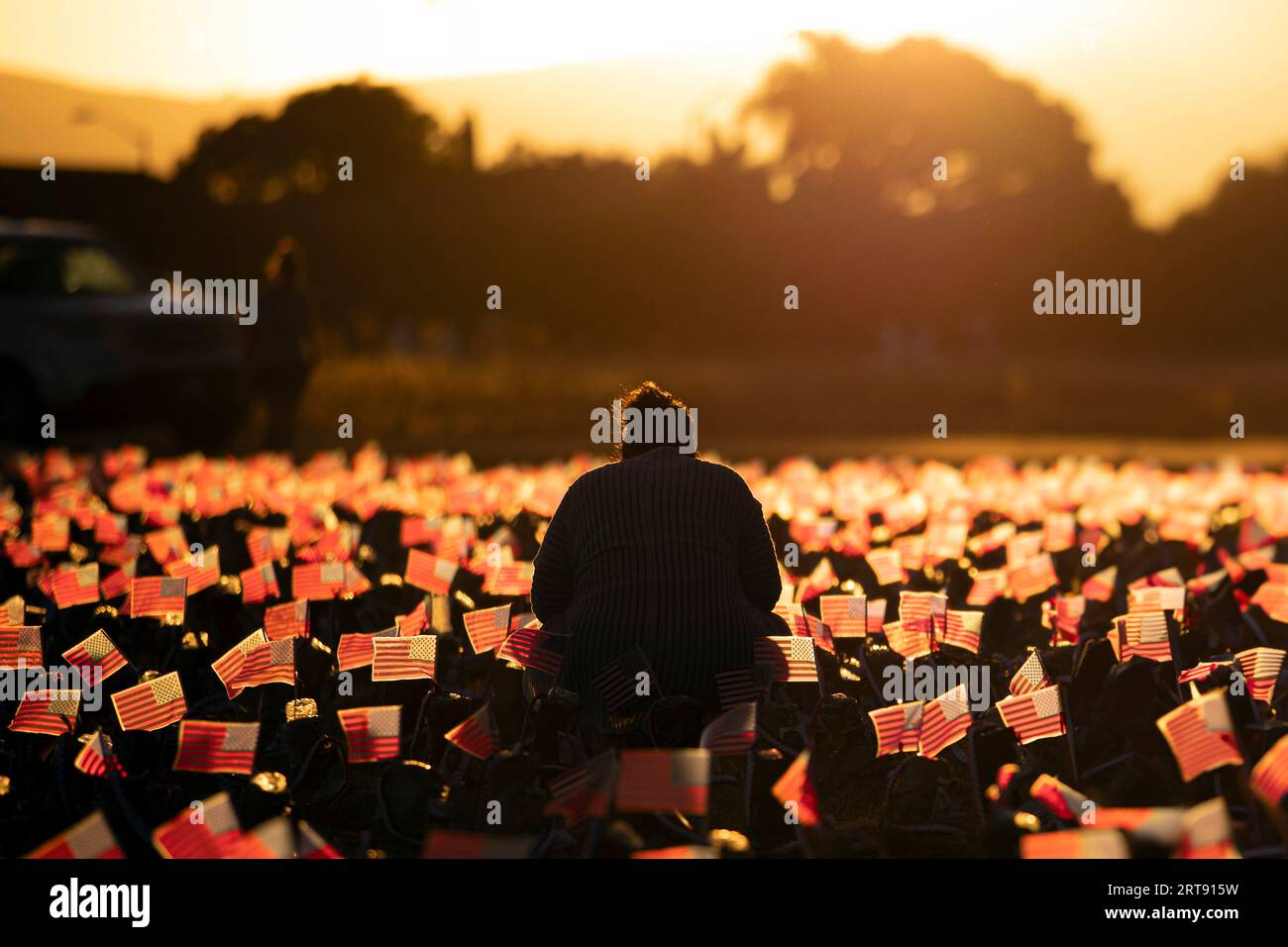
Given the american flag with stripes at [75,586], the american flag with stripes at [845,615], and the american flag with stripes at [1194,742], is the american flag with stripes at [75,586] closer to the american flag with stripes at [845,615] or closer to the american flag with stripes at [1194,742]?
the american flag with stripes at [845,615]

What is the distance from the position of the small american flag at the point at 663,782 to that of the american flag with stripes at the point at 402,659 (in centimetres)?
175

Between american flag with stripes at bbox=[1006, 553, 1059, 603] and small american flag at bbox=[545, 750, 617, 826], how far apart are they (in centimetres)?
333

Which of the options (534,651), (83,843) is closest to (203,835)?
(83,843)

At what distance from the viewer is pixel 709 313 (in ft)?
157

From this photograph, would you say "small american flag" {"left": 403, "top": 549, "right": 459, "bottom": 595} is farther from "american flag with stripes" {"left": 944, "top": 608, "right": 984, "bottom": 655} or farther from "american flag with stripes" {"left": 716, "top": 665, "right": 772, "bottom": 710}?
"american flag with stripes" {"left": 716, "top": 665, "right": 772, "bottom": 710}

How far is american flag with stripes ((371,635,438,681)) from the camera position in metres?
5.54

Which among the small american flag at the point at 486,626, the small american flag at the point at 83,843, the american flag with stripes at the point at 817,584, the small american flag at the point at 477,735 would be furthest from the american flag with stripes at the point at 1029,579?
the small american flag at the point at 83,843

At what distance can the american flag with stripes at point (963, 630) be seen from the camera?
6324 millimetres

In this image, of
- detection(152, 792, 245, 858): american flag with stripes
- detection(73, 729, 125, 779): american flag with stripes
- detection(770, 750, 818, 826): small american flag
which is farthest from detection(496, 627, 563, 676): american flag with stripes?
detection(152, 792, 245, 858): american flag with stripes

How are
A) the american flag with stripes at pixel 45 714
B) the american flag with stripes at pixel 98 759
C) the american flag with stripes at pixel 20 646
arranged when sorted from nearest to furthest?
the american flag with stripes at pixel 98 759
the american flag with stripes at pixel 45 714
the american flag with stripes at pixel 20 646

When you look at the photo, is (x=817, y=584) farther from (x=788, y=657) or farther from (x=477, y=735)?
(x=477, y=735)

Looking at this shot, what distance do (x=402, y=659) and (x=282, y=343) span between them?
10057 millimetres

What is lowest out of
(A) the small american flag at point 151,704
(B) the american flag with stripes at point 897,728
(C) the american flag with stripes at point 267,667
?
(B) the american flag with stripes at point 897,728
